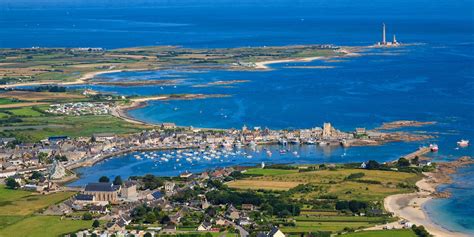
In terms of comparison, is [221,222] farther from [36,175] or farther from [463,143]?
[463,143]

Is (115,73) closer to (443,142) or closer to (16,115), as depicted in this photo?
(16,115)

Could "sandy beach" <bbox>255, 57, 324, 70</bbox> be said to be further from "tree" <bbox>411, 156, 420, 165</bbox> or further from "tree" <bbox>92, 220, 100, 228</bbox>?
"tree" <bbox>92, 220, 100, 228</bbox>

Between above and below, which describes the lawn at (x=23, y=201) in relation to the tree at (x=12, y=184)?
below

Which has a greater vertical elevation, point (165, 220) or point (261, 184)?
point (261, 184)

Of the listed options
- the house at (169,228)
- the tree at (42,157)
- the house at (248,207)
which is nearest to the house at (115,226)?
the house at (169,228)

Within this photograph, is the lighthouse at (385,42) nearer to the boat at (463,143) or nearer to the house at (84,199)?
the boat at (463,143)

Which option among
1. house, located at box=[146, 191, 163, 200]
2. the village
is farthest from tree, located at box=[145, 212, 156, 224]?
house, located at box=[146, 191, 163, 200]

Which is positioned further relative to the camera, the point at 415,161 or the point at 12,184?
the point at 415,161

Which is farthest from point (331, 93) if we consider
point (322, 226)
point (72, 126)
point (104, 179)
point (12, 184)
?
point (322, 226)
